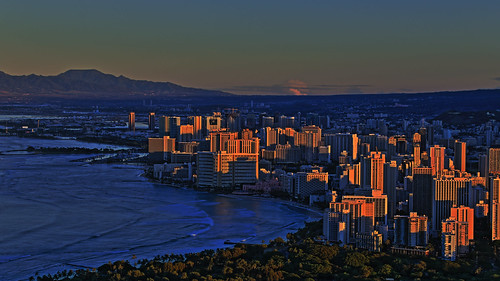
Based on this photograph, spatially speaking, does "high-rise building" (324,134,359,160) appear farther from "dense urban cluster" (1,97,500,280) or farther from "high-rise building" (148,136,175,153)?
"high-rise building" (148,136,175,153)

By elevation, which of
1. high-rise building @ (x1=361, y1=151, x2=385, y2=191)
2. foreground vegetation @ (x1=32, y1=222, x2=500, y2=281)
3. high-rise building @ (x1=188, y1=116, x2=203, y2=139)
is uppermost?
high-rise building @ (x1=188, y1=116, x2=203, y2=139)

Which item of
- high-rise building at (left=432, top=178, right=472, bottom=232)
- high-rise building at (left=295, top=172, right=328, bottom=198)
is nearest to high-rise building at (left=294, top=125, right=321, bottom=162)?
high-rise building at (left=295, top=172, right=328, bottom=198)

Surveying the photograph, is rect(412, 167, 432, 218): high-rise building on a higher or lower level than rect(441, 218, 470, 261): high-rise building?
higher

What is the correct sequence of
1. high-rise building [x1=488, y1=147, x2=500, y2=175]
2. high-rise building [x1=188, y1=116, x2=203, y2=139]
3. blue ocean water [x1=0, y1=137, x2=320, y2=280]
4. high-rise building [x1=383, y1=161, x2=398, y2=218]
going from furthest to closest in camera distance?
high-rise building [x1=188, y1=116, x2=203, y2=139] → high-rise building [x1=488, y1=147, x2=500, y2=175] → high-rise building [x1=383, y1=161, x2=398, y2=218] → blue ocean water [x1=0, y1=137, x2=320, y2=280]

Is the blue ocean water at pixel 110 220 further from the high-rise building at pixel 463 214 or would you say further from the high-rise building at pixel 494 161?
the high-rise building at pixel 494 161

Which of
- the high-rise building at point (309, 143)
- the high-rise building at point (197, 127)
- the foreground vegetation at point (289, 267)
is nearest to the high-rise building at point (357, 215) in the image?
the foreground vegetation at point (289, 267)

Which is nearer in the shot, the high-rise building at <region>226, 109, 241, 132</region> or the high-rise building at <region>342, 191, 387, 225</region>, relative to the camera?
the high-rise building at <region>342, 191, 387, 225</region>

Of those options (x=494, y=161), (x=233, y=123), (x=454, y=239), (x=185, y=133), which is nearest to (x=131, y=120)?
(x=233, y=123)
